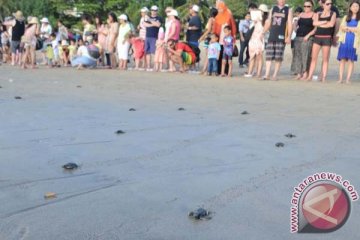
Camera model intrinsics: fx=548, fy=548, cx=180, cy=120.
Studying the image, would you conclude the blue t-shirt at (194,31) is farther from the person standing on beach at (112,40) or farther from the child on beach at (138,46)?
the person standing on beach at (112,40)

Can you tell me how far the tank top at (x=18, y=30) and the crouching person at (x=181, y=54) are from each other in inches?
183

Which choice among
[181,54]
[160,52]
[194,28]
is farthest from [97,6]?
[194,28]

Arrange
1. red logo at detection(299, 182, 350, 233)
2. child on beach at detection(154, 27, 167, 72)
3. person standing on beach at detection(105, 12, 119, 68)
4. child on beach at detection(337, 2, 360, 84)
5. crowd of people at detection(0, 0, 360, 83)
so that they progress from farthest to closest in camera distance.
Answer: person standing on beach at detection(105, 12, 119, 68) < child on beach at detection(154, 27, 167, 72) < crowd of people at detection(0, 0, 360, 83) < child on beach at detection(337, 2, 360, 84) < red logo at detection(299, 182, 350, 233)

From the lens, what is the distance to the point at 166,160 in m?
4.93

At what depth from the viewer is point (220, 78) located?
41.4 ft

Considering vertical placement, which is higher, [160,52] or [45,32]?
[45,32]

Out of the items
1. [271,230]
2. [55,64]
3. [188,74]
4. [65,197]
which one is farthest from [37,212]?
[55,64]

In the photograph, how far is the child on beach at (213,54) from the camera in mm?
13039

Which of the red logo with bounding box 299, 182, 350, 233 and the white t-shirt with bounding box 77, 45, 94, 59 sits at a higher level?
the red logo with bounding box 299, 182, 350, 233

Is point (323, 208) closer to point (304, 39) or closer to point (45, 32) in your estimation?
point (304, 39)

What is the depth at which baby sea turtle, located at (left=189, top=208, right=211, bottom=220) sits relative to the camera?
352 cm

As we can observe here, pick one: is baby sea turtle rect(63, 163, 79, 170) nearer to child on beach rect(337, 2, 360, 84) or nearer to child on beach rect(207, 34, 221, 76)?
child on beach rect(337, 2, 360, 84)

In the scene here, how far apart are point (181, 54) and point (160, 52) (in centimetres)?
73

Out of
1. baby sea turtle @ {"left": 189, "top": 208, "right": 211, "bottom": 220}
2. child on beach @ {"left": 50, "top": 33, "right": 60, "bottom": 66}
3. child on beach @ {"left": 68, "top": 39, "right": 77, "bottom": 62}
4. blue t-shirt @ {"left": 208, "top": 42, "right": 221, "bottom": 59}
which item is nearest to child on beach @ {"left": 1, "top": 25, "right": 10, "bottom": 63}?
child on beach @ {"left": 50, "top": 33, "right": 60, "bottom": 66}
